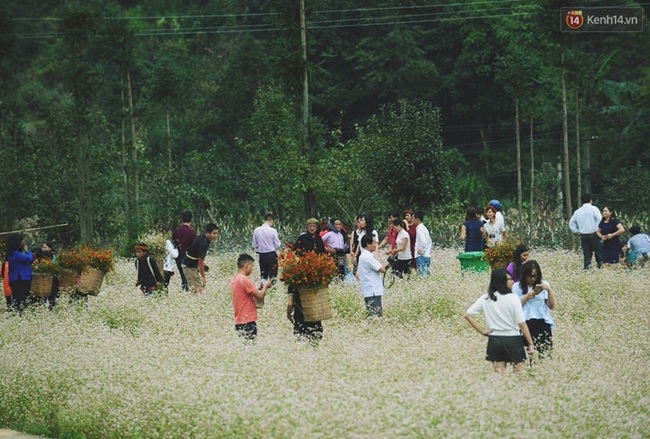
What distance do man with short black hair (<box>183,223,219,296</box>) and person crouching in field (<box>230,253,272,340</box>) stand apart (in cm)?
659

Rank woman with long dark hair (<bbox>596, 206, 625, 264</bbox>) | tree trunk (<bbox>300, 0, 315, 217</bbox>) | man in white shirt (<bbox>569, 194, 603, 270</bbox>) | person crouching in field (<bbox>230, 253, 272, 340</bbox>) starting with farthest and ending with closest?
tree trunk (<bbox>300, 0, 315, 217</bbox>) < man in white shirt (<bbox>569, 194, 603, 270</bbox>) < woman with long dark hair (<bbox>596, 206, 625, 264</bbox>) < person crouching in field (<bbox>230, 253, 272, 340</bbox>)

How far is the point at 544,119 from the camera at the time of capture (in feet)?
212

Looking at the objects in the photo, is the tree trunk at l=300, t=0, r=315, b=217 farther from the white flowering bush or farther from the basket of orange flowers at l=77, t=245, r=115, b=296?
the white flowering bush

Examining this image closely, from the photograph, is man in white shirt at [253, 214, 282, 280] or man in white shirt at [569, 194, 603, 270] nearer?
man in white shirt at [253, 214, 282, 280]

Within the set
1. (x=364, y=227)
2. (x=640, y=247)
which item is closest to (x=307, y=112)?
(x=640, y=247)

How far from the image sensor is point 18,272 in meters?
22.0

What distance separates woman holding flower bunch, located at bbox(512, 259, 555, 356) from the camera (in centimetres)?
1436

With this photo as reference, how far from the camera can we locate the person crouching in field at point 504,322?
43.8 feet

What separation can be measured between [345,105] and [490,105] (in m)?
8.57

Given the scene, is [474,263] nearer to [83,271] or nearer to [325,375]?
[83,271]

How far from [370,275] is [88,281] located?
24.2 ft

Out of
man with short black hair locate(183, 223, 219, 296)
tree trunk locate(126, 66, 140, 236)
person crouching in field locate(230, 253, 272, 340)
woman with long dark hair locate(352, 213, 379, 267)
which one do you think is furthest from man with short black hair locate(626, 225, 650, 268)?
tree trunk locate(126, 66, 140, 236)

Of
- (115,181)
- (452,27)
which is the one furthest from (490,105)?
(115,181)
